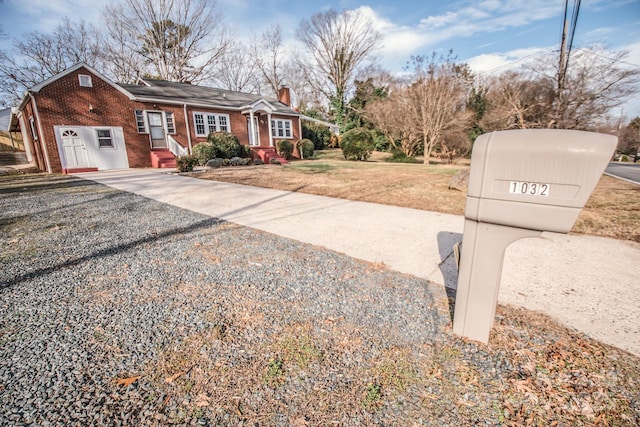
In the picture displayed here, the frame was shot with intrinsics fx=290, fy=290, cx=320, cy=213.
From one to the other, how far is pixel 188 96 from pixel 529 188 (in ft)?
65.0

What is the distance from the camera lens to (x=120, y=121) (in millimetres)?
14938

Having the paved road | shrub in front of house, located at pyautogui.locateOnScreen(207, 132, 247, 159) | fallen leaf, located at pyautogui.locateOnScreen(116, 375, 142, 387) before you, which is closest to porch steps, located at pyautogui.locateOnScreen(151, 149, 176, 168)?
shrub in front of house, located at pyautogui.locateOnScreen(207, 132, 247, 159)

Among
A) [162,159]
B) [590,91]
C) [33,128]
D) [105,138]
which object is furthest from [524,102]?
[33,128]

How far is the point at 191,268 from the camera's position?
3.13m

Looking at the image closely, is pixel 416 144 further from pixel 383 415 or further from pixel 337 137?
pixel 383 415

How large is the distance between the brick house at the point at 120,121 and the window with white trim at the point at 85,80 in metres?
0.04

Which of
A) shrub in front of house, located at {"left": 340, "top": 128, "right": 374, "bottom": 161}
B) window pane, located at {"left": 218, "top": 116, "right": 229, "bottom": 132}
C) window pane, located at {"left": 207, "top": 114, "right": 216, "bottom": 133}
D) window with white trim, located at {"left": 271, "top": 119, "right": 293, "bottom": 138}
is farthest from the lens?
window with white trim, located at {"left": 271, "top": 119, "right": 293, "bottom": 138}

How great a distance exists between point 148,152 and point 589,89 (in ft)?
70.1

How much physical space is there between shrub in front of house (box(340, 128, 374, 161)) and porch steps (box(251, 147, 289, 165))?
423 cm

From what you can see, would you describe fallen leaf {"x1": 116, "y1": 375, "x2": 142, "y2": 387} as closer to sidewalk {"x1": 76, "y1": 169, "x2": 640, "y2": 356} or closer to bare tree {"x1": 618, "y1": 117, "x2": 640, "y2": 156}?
sidewalk {"x1": 76, "y1": 169, "x2": 640, "y2": 356}

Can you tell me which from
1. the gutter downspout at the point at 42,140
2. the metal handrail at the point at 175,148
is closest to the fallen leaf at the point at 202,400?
the gutter downspout at the point at 42,140

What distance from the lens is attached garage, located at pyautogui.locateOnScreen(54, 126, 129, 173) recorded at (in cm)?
1356

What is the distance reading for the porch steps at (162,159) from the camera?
15.6 metres

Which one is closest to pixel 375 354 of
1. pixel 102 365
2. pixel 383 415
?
pixel 383 415
